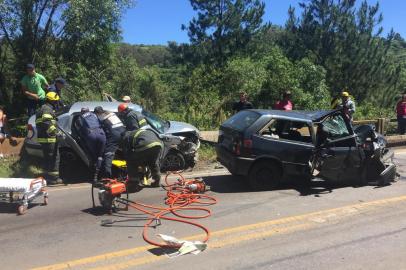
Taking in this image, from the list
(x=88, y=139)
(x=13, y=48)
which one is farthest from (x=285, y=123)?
(x=13, y=48)

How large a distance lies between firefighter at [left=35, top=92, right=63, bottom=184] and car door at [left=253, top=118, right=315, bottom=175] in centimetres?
386

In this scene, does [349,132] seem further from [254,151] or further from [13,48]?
[13,48]

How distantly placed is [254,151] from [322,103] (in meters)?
18.8

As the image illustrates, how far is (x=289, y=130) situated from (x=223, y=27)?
37.4m

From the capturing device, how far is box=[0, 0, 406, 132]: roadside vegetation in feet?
67.1

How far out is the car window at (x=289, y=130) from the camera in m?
9.11

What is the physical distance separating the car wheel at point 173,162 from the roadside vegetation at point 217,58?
5253 mm

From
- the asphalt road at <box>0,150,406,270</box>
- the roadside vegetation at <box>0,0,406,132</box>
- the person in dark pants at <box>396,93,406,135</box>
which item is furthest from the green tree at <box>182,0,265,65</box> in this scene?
the asphalt road at <box>0,150,406,270</box>

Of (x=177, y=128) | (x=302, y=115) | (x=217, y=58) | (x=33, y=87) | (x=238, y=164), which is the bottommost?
(x=238, y=164)

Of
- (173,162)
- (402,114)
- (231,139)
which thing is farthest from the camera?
(402,114)

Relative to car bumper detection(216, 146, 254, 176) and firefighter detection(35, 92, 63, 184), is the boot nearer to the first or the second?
firefighter detection(35, 92, 63, 184)

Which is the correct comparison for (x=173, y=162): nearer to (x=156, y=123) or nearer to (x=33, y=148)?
(x=156, y=123)

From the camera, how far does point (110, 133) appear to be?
9.47 metres

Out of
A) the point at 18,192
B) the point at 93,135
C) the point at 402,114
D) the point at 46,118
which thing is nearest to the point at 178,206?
the point at 18,192
